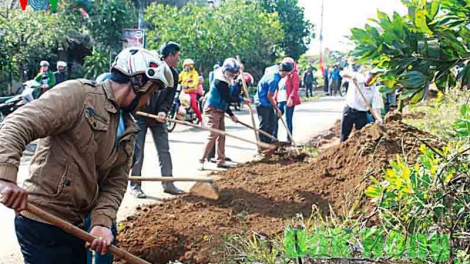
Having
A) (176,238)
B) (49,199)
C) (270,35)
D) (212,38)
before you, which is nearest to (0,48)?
(212,38)

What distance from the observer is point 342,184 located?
675 cm

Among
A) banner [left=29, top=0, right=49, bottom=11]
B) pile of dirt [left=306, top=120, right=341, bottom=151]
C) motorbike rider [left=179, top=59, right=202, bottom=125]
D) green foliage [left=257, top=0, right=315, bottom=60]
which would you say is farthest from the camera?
green foliage [left=257, top=0, right=315, bottom=60]

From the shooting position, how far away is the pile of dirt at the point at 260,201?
5.15m

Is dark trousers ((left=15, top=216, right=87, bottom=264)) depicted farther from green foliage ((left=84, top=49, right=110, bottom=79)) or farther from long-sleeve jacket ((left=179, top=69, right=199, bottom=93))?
green foliage ((left=84, top=49, right=110, bottom=79))

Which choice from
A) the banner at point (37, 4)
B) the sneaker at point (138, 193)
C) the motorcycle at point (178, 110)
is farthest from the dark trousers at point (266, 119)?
the banner at point (37, 4)

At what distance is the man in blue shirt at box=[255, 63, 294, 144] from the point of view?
10.2 metres

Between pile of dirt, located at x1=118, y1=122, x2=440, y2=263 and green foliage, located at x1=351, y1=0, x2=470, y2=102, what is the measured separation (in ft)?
4.51

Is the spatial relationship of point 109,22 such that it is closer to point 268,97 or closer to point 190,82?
point 190,82

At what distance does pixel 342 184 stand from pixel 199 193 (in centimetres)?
172

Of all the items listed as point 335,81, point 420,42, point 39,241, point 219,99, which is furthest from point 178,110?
point 335,81

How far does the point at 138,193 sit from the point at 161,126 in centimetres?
92

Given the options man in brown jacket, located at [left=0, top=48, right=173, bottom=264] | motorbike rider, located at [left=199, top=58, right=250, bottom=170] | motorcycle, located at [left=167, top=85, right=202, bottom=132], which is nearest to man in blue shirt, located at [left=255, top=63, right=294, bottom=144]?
motorbike rider, located at [left=199, top=58, right=250, bottom=170]

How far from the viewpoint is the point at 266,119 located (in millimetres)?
10562

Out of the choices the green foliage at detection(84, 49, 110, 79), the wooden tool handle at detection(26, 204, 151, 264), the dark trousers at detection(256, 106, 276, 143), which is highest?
the green foliage at detection(84, 49, 110, 79)
